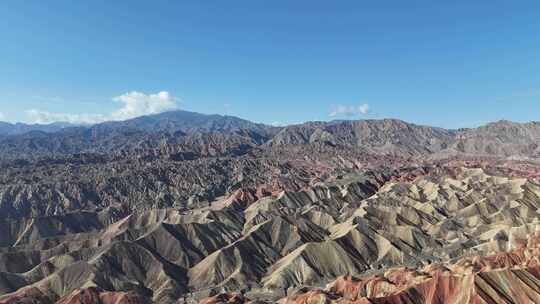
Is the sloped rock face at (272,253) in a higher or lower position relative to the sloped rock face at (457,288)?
lower

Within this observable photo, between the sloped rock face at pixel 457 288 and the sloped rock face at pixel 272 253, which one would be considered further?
the sloped rock face at pixel 272 253

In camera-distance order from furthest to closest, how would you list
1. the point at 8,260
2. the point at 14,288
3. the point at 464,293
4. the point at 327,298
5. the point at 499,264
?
1. the point at 8,260
2. the point at 14,288
3. the point at 499,264
4. the point at 327,298
5. the point at 464,293

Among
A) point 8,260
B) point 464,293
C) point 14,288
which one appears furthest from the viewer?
point 8,260

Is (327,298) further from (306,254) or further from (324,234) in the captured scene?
(324,234)

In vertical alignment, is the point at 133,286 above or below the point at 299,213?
below

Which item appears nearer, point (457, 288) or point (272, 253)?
point (457, 288)

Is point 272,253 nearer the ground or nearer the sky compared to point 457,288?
nearer the ground

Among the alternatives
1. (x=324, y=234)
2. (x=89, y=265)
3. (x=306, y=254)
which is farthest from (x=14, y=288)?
(x=324, y=234)

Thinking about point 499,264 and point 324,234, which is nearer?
point 499,264

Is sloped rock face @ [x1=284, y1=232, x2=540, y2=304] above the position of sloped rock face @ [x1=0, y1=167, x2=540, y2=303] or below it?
above

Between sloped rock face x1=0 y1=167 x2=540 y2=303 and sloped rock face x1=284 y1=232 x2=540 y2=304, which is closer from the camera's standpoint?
sloped rock face x1=284 y1=232 x2=540 y2=304
